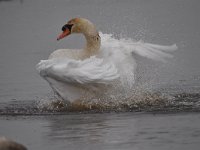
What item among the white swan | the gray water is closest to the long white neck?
the white swan

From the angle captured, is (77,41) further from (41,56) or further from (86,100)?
(86,100)

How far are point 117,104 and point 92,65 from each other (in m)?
0.83

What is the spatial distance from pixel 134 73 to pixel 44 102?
1596mm

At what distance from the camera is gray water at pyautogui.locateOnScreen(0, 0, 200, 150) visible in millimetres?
10750

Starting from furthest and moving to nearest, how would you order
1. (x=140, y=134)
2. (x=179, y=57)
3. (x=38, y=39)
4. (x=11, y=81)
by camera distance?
(x=38, y=39)
(x=179, y=57)
(x=11, y=81)
(x=140, y=134)

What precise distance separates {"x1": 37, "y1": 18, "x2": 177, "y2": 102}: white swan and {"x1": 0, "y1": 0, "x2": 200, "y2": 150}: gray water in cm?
29

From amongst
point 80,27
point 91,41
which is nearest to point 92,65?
point 91,41

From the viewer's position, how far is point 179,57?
62.4 ft

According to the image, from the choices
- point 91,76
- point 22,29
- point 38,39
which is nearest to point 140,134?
point 91,76

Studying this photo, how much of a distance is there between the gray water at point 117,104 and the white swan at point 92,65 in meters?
0.29

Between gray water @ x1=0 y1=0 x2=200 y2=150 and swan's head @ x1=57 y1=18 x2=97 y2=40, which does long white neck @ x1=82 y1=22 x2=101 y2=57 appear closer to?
swan's head @ x1=57 y1=18 x2=97 y2=40

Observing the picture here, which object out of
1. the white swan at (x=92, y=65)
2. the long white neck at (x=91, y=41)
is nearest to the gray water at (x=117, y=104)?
the white swan at (x=92, y=65)

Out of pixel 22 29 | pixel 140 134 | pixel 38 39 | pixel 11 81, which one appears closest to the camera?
pixel 140 134

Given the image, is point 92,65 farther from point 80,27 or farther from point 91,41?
point 80,27
